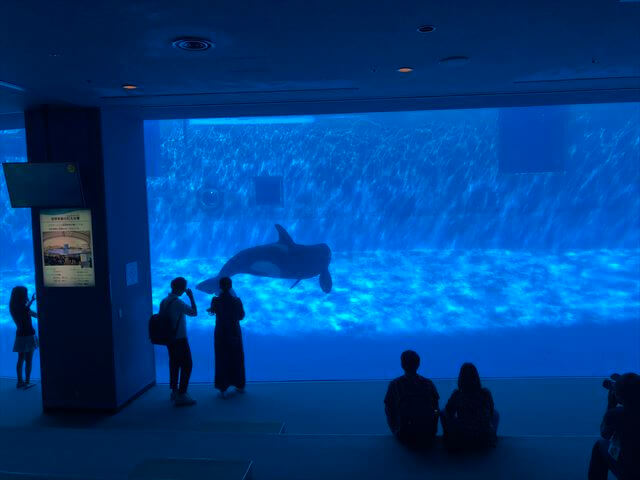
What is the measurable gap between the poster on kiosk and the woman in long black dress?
1.68m

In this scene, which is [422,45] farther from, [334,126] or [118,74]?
[334,126]

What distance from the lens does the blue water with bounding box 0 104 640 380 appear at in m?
21.4

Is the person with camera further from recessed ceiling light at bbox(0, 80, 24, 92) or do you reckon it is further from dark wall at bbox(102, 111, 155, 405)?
recessed ceiling light at bbox(0, 80, 24, 92)

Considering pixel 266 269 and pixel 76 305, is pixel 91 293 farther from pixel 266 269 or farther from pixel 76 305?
pixel 266 269

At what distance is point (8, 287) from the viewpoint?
28.1 m

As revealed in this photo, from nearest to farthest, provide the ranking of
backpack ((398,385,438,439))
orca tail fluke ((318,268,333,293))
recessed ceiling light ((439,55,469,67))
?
backpack ((398,385,438,439)), recessed ceiling light ((439,55,469,67)), orca tail fluke ((318,268,333,293))

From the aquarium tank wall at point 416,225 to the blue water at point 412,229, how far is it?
0.33ft

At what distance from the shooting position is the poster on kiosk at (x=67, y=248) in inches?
253

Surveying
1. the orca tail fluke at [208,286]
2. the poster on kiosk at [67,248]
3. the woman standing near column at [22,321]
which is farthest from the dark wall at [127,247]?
the orca tail fluke at [208,286]

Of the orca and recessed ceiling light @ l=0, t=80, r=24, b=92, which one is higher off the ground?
recessed ceiling light @ l=0, t=80, r=24, b=92

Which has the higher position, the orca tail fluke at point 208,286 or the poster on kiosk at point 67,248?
the poster on kiosk at point 67,248

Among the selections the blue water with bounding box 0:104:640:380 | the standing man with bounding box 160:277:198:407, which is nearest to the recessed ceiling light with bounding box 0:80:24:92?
the standing man with bounding box 160:277:198:407

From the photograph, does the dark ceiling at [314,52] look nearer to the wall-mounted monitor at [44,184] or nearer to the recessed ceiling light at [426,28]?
the recessed ceiling light at [426,28]

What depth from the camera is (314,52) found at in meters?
4.42
